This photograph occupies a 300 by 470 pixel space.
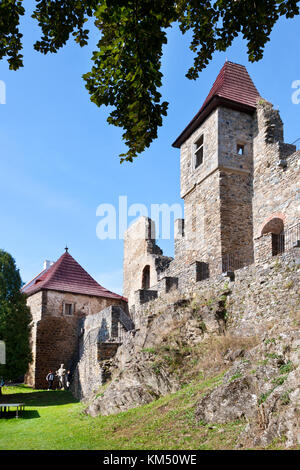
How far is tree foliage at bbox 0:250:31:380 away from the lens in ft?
68.3

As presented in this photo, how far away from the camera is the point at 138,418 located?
10406 mm

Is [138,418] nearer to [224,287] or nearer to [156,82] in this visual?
[224,287]

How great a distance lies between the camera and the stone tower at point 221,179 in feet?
61.7

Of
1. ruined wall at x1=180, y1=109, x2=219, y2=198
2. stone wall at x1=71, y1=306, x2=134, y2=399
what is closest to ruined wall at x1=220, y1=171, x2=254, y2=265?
ruined wall at x1=180, y1=109, x2=219, y2=198

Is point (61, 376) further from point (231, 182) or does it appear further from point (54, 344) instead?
point (231, 182)

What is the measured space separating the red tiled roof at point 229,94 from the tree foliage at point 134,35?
14.7 meters

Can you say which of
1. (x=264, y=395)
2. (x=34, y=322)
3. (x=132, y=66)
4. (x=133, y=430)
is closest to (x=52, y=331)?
(x=34, y=322)

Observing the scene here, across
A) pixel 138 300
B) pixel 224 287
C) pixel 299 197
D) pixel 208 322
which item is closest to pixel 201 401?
pixel 208 322

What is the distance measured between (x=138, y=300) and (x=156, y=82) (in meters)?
15.2

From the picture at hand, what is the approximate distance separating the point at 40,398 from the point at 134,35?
1753 cm

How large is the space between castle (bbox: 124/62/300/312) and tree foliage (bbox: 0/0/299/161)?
11.0 metres

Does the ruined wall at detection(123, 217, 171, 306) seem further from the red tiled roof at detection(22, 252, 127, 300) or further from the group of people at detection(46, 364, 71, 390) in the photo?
A: the group of people at detection(46, 364, 71, 390)

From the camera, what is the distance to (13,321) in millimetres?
21672

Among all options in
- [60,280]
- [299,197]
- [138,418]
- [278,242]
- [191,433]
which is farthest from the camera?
[60,280]
